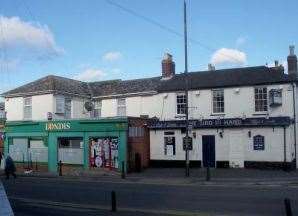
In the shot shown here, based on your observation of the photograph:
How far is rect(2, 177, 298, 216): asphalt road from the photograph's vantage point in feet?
52.7

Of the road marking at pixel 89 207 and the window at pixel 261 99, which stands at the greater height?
the window at pixel 261 99

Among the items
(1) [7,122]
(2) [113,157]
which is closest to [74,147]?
(2) [113,157]

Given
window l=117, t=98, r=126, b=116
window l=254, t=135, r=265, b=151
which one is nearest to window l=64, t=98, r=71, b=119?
window l=117, t=98, r=126, b=116

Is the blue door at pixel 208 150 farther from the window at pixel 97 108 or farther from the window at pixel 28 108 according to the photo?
the window at pixel 28 108

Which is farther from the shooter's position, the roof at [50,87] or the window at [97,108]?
the window at [97,108]

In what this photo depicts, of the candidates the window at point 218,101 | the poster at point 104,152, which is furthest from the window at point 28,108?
the window at point 218,101

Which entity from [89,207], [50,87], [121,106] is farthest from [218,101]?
[89,207]

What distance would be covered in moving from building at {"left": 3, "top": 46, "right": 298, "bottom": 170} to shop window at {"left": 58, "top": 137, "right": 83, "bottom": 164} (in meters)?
3.68

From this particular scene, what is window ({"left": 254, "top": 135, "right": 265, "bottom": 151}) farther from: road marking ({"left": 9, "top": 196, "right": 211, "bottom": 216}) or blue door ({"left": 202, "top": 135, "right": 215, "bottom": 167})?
road marking ({"left": 9, "top": 196, "right": 211, "bottom": 216})

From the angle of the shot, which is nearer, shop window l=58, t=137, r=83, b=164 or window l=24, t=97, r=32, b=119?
shop window l=58, t=137, r=83, b=164

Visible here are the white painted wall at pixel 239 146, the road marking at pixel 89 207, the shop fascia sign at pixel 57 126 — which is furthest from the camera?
the shop fascia sign at pixel 57 126

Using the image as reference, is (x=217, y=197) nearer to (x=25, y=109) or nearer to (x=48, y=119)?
(x=48, y=119)

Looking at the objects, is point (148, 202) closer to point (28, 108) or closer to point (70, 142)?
point (70, 142)

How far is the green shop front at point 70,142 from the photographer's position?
36969mm
